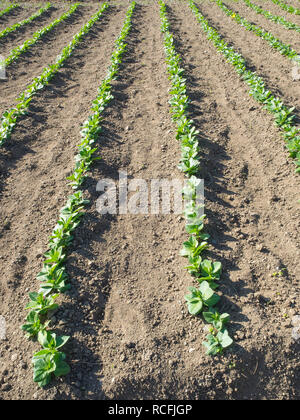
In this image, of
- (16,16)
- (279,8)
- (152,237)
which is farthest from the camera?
(16,16)

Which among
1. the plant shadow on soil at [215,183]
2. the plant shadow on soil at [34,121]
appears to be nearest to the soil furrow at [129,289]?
the plant shadow on soil at [215,183]

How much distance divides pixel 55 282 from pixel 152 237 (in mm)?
1458

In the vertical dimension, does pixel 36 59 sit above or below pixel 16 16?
below

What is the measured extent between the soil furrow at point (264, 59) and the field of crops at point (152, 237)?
83 millimetres

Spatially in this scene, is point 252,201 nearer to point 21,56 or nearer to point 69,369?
point 69,369

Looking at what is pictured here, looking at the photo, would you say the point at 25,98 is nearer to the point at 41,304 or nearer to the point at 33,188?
the point at 33,188

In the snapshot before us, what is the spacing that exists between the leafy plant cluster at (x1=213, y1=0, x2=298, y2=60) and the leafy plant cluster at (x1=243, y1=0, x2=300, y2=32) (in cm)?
112

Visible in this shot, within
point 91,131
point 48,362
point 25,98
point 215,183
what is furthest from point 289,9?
point 48,362

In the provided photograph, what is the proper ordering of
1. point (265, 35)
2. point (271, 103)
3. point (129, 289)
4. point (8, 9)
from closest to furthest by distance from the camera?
point (129, 289) < point (271, 103) < point (265, 35) < point (8, 9)

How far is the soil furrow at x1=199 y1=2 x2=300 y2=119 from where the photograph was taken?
767 cm

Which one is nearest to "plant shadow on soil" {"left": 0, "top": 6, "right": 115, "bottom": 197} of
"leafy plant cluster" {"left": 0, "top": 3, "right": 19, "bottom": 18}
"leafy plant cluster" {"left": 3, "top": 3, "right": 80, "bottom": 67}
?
"leafy plant cluster" {"left": 3, "top": 3, "right": 80, "bottom": 67}

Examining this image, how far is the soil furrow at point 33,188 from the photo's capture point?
11.3ft

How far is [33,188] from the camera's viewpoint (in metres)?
5.48
